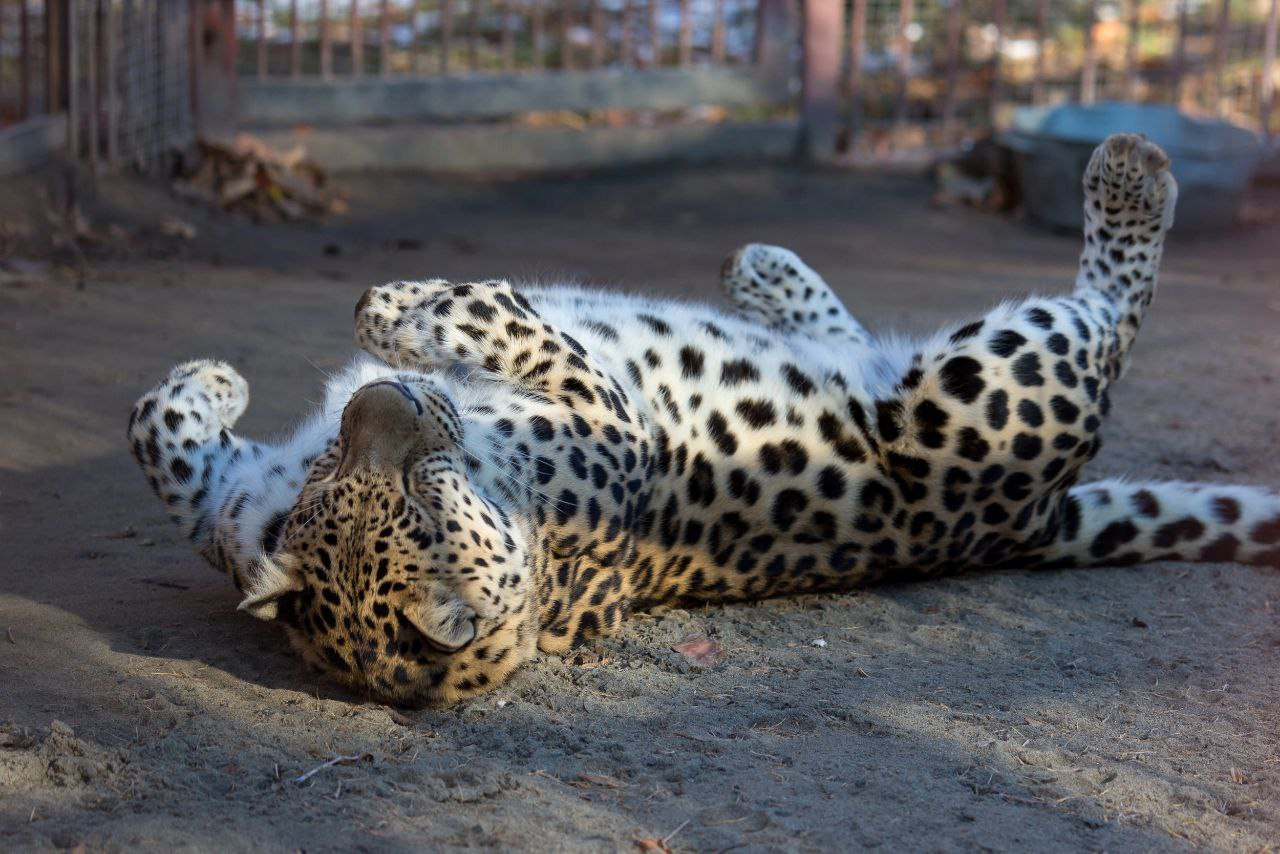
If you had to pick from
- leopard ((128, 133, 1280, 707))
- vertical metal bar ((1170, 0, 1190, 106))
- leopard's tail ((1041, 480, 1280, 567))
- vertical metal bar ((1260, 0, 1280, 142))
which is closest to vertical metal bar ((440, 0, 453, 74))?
vertical metal bar ((1170, 0, 1190, 106))

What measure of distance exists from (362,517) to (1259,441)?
4.08m

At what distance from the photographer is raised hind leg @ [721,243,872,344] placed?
552 centimetres

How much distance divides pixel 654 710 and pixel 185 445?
1.64m

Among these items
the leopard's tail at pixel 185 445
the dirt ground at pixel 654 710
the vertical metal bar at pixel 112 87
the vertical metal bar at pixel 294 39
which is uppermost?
the vertical metal bar at pixel 294 39

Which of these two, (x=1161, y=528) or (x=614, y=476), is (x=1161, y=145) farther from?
(x=614, y=476)

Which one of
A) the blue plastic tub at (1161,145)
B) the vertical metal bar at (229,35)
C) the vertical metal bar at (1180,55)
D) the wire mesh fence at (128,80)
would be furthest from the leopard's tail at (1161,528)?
the vertical metal bar at (1180,55)

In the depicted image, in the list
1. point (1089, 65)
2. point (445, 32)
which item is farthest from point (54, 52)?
point (1089, 65)

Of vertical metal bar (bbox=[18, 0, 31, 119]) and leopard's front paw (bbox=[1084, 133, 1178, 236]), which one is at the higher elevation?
vertical metal bar (bbox=[18, 0, 31, 119])

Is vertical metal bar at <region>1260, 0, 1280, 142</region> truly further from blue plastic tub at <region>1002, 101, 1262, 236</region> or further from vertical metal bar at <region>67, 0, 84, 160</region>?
vertical metal bar at <region>67, 0, 84, 160</region>

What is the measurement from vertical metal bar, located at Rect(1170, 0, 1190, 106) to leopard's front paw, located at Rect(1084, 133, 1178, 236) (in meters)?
8.95

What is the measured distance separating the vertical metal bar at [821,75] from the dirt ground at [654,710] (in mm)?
7346

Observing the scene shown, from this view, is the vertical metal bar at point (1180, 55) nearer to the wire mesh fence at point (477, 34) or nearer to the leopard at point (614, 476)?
the wire mesh fence at point (477, 34)

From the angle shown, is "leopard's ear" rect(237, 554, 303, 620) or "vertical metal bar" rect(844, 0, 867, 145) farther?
"vertical metal bar" rect(844, 0, 867, 145)

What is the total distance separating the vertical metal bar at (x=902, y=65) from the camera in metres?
13.4
